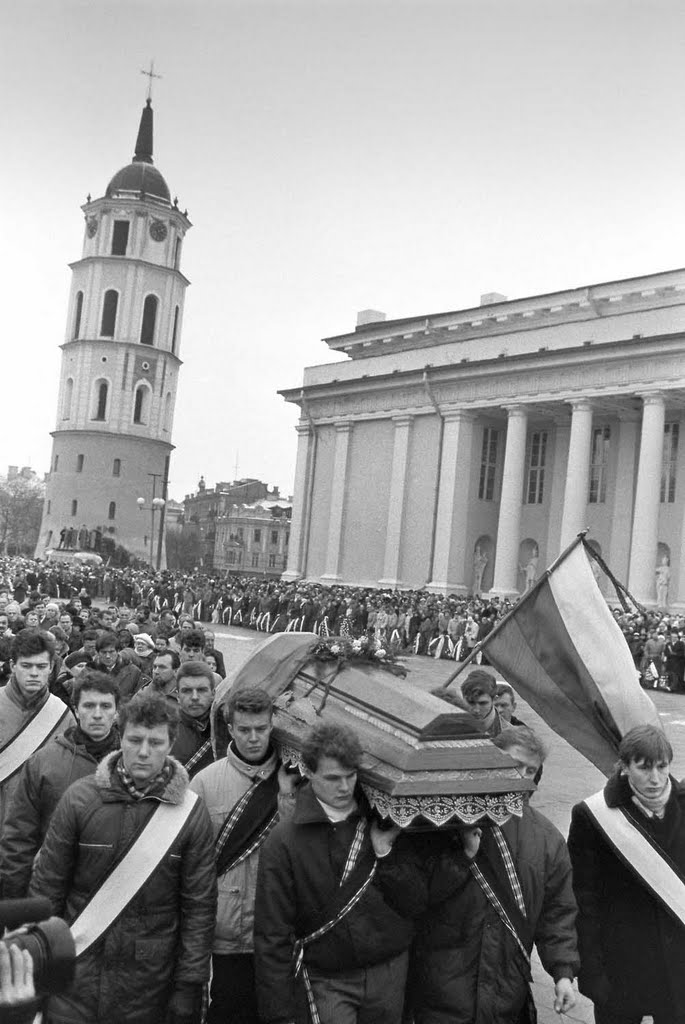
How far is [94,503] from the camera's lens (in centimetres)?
8338

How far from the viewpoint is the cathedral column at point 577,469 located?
41719 mm

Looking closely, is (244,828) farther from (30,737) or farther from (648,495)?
(648,495)

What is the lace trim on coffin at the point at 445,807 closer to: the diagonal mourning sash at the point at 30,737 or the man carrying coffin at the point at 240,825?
the man carrying coffin at the point at 240,825

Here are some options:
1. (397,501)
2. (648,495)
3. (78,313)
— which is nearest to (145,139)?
(78,313)

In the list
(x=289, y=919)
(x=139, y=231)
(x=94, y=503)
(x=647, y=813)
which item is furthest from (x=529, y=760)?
(x=139, y=231)

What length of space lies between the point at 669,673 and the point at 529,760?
22755mm

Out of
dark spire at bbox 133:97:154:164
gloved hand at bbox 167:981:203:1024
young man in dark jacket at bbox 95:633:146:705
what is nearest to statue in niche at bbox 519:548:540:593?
young man in dark jacket at bbox 95:633:146:705

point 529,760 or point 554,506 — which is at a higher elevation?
point 554,506

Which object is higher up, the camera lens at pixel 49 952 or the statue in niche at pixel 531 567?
the statue in niche at pixel 531 567

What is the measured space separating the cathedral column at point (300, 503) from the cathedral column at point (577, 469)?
1606 centimetres

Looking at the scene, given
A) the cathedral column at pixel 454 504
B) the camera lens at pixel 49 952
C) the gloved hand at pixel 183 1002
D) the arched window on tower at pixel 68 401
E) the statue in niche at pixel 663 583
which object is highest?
the arched window on tower at pixel 68 401

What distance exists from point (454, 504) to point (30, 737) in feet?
136

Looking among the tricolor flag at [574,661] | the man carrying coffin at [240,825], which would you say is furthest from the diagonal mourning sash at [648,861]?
the man carrying coffin at [240,825]

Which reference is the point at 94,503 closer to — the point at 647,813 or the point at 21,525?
the point at 21,525
